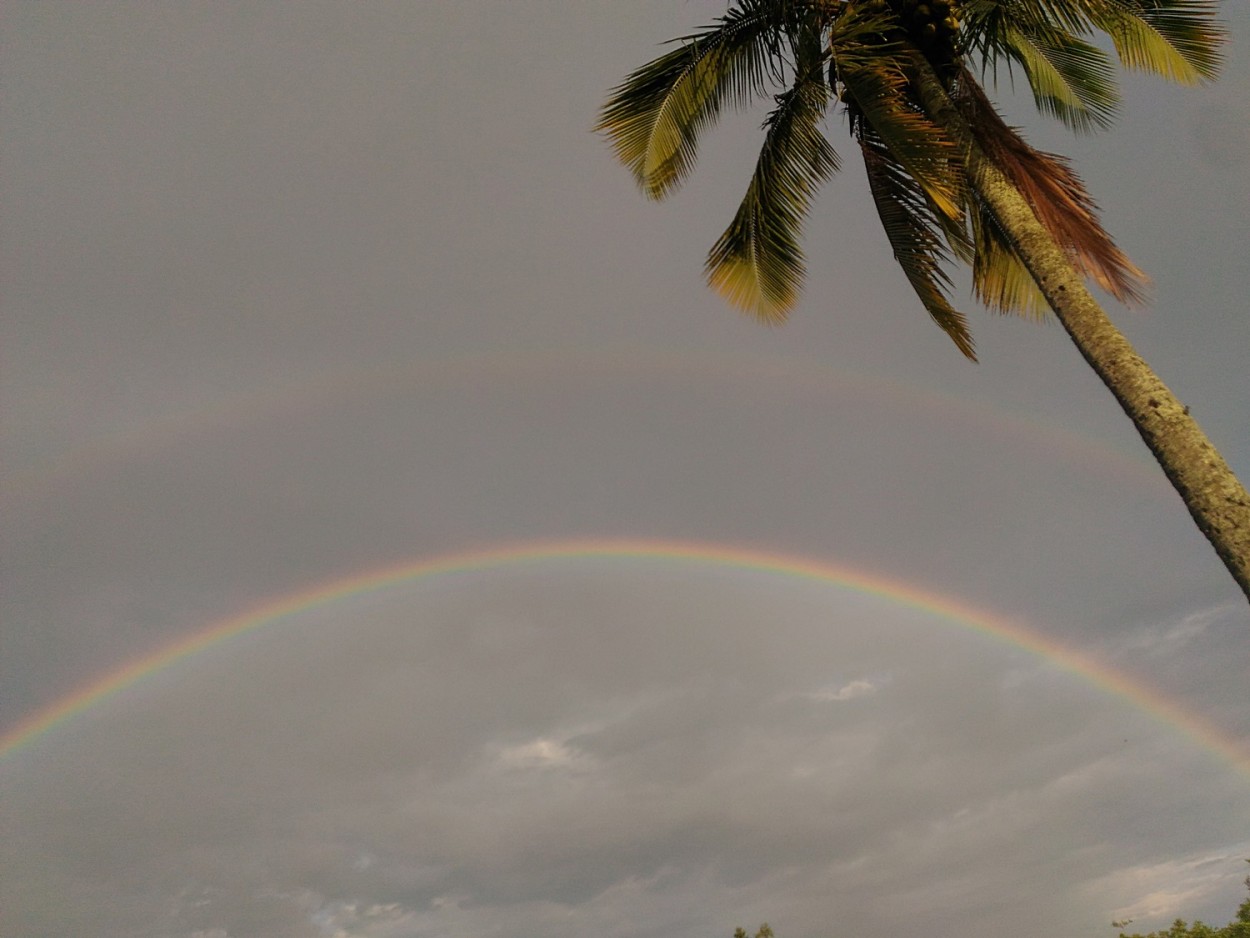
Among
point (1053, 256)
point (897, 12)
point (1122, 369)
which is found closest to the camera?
point (1122, 369)

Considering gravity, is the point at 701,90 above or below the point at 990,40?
above

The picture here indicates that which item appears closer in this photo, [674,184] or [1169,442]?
[1169,442]

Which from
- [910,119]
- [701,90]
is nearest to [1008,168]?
[910,119]

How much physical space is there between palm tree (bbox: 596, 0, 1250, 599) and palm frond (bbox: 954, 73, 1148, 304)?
0.01 m

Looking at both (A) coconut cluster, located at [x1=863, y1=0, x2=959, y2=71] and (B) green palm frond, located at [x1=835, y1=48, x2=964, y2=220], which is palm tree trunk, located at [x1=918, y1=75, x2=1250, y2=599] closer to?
(B) green palm frond, located at [x1=835, y1=48, x2=964, y2=220]

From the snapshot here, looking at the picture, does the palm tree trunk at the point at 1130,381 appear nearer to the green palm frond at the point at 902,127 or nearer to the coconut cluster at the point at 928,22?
the green palm frond at the point at 902,127

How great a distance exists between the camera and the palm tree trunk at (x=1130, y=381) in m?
5.16

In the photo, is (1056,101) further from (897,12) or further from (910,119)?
(910,119)

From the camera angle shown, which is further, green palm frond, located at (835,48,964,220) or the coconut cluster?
the coconut cluster

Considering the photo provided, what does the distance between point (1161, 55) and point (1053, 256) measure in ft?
14.7

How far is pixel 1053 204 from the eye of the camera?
26.5ft

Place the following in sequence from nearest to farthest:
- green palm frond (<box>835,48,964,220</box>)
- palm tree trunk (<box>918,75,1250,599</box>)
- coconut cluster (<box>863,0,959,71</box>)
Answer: palm tree trunk (<box>918,75,1250,599</box>)
green palm frond (<box>835,48,964,220</box>)
coconut cluster (<box>863,0,959,71</box>)

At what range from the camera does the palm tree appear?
23.6 feet

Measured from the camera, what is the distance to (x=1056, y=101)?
38.9 ft
